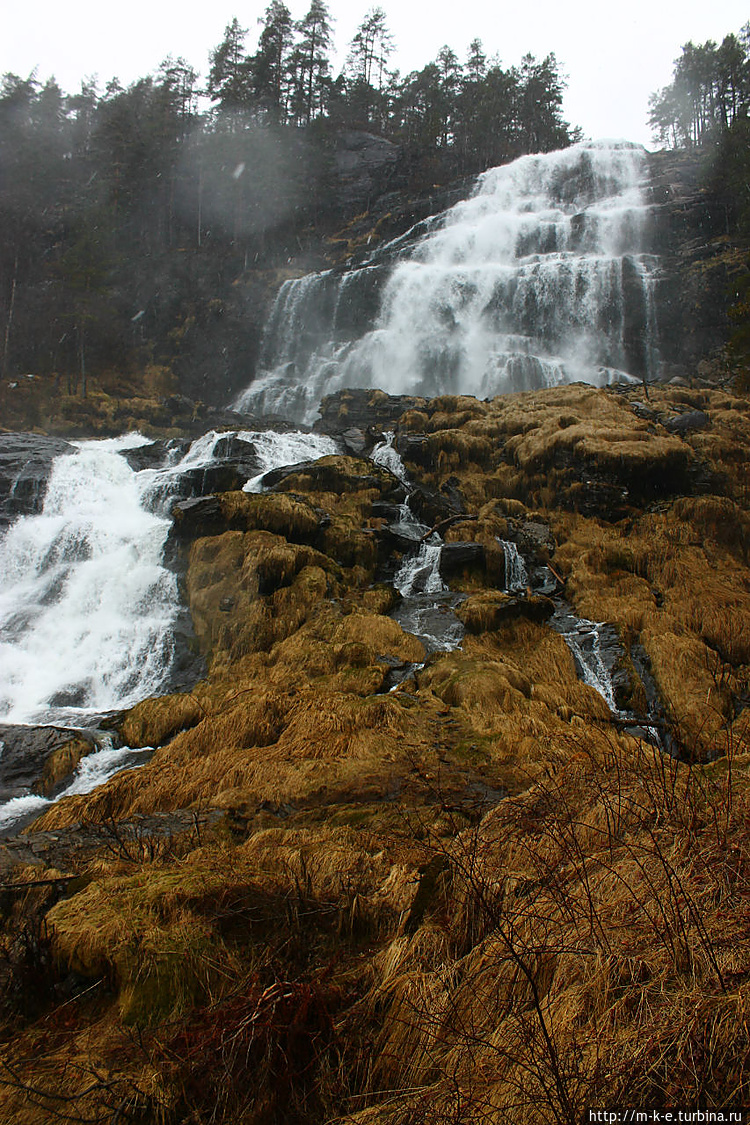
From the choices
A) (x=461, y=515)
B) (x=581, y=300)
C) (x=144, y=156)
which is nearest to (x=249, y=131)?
(x=144, y=156)

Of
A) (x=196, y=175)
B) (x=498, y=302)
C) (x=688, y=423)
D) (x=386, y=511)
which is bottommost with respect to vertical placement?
(x=386, y=511)

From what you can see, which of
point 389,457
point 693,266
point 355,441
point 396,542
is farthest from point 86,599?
point 693,266

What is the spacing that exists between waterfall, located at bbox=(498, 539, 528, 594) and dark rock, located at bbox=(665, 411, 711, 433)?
7407 millimetres

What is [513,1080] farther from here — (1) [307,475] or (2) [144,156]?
(2) [144,156]

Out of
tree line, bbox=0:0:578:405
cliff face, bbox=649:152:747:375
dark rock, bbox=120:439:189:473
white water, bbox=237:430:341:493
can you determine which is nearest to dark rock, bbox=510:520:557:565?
white water, bbox=237:430:341:493

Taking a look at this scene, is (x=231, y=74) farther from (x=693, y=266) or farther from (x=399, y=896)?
(x=399, y=896)

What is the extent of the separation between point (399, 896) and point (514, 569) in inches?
400

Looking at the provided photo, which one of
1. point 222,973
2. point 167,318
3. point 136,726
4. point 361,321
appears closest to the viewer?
point 222,973

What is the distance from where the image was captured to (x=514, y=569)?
40.1 feet

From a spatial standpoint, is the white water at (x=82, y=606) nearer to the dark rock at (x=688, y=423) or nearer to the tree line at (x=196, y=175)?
the dark rock at (x=688, y=423)

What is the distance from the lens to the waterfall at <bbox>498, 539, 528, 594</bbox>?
1192cm

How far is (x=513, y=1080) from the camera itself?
1533mm

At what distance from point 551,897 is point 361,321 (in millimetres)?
33761

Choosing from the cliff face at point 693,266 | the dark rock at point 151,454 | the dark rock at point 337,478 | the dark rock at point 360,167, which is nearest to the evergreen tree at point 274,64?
the dark rock at point 360,167
